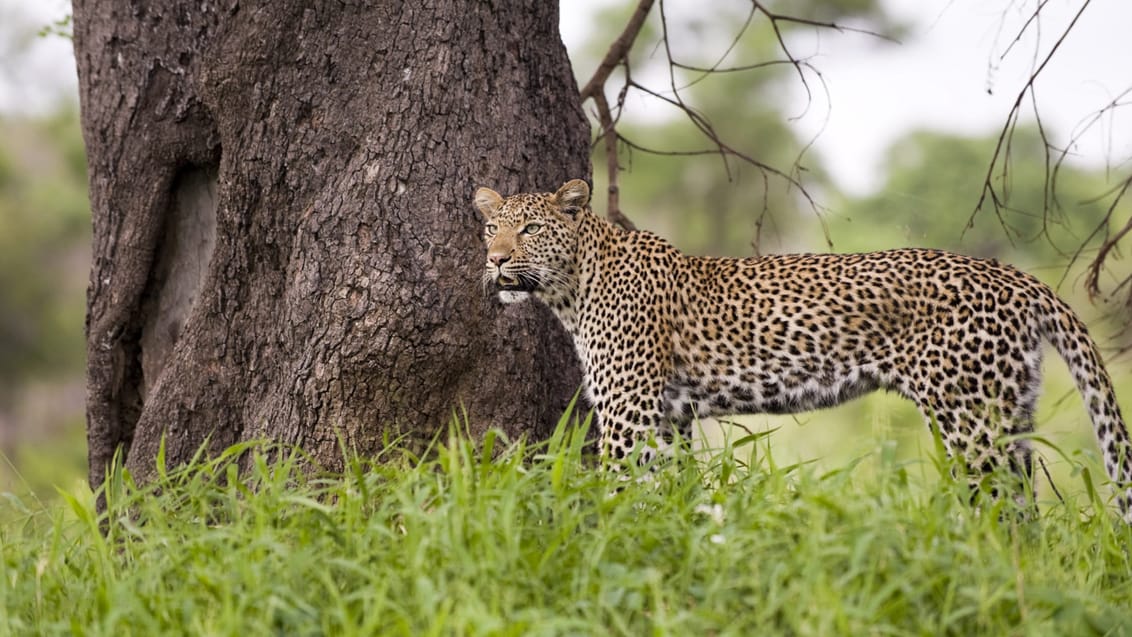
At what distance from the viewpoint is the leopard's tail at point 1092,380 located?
536 centimetres

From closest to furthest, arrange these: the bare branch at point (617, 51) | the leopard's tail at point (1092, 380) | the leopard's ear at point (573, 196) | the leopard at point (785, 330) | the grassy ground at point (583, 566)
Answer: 1. the grassy ground at point (583, 566)
2. the leopard's tail at point (1092, 380)
3. the leopard at point (785, 330)
4. the leopard's ear at point (573, 196)
5. the bare branch at point (617, 51)

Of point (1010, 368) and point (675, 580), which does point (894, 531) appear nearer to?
point (675, 580)

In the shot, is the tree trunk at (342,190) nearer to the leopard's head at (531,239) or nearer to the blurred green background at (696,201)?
the leopard's head at (531,239)

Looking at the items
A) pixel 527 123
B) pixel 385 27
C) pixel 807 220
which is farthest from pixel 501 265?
pixel 807 220

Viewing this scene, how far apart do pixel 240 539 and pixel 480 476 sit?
2.72 ft

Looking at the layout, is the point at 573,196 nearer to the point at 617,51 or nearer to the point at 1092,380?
the point at 617,51

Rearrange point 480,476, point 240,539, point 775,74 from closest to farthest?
1. point 240,539
2. point 480,476
3. point 775,74

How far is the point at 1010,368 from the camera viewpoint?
565 cm

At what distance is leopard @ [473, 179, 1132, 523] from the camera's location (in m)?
5.65

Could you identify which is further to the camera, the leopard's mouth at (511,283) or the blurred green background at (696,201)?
the blurred green background at (696,201)

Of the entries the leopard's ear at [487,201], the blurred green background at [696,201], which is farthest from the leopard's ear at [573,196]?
the blurred green background at [696,201]

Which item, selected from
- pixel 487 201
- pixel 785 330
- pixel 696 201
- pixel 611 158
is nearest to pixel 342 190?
pixel 487 201

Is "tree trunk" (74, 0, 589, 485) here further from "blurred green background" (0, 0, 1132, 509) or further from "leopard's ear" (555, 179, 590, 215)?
"blurred green background" (0, 0, 1132, 509)

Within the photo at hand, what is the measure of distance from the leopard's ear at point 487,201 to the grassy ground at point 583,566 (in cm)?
161
